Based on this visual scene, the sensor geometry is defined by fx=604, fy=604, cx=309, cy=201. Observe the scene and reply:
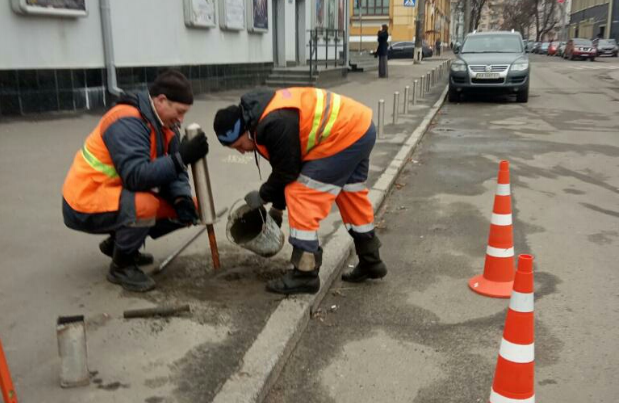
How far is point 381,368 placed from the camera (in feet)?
11.0

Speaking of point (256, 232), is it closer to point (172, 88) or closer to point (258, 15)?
point (172, 88)

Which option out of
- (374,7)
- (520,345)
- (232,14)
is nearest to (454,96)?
(232,14)

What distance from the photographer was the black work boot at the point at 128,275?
3.95 meters

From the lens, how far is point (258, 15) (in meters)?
18.7

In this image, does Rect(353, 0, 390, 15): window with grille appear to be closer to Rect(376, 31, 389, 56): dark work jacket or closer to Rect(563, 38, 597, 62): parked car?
Rect(563, 38, 597, 62): parked car

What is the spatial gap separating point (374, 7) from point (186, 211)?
5352cm

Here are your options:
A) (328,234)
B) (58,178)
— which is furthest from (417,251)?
(58,178)

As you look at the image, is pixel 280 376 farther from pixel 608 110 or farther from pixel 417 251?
pixel 608 110

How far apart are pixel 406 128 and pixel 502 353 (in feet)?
30.8

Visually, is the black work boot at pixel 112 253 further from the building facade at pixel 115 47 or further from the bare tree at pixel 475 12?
the bare tree at pixel 475 12

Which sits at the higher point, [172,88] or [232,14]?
[232,14]

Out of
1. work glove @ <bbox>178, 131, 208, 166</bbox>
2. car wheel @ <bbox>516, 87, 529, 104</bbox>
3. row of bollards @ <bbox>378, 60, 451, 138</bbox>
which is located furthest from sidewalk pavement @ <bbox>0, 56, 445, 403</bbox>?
car wheel @ <bbox>516, 87, 529, 104</bbox>

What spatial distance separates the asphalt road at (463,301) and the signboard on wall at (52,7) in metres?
6.61

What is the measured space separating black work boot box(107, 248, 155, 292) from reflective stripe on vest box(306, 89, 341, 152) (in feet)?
4.55
